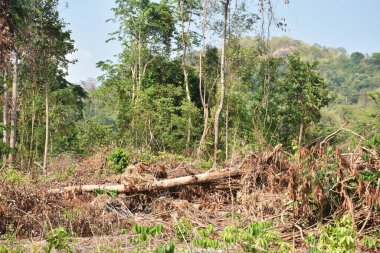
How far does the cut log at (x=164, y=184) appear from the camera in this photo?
8.66m

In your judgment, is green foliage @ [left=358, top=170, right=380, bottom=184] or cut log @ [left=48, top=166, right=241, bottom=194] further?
cut log @ [left=48, top=166, right=241, bottom=194]

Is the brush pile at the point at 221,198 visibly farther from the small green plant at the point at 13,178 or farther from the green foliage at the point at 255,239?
the small green plant at the point at 13,178

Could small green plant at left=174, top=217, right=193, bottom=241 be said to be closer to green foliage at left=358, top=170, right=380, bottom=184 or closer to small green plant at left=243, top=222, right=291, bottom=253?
small green plant at left=243, top=222, right=291, bottom=253

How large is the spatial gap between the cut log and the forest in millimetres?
22

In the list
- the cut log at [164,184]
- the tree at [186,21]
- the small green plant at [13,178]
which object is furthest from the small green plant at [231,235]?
the tree at [186,21]

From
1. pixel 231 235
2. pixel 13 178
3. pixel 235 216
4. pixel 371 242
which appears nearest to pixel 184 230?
pixel 231 235

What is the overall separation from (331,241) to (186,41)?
28.1m

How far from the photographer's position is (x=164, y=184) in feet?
28.8

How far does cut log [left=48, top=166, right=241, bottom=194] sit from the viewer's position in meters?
8.66

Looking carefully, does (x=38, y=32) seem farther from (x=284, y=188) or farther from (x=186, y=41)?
(x=284, y=188)

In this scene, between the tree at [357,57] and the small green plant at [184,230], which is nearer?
the small green plant at [184,230]

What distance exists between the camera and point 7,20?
1147cm

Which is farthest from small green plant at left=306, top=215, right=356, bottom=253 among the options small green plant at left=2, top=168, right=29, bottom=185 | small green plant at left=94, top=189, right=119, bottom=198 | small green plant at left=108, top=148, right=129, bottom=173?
small green plant at left=108, top=148, right=129, bottom=173

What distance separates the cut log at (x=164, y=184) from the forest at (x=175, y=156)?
2 cm
